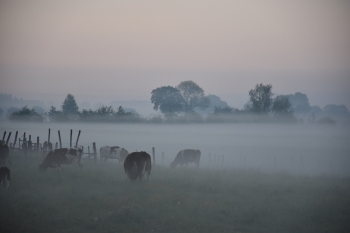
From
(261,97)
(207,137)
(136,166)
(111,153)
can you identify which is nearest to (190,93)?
(207,137)

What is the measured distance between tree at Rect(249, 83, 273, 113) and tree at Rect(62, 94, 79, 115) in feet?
122

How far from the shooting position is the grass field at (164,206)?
10.1 m

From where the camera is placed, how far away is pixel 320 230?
34.1ft

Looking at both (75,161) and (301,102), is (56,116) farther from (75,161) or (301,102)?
(301,102)

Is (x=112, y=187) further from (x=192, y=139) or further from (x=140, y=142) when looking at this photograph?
(x=192, y=139)

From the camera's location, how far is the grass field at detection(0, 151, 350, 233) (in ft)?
33.2

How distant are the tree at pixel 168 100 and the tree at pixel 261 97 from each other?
14.2m

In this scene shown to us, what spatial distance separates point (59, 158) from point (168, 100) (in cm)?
4242

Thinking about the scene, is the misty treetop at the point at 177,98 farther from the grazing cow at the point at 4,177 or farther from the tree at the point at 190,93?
the grazing cow at the point at 4,177

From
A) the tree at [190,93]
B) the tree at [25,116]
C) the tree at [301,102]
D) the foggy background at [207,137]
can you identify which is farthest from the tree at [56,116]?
the tree at [301,102]

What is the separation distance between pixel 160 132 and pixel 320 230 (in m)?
50.8

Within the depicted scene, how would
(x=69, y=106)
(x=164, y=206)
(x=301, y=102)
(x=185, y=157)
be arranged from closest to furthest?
1. (x=164, y=206)
2. (x=185, y=157)
3. (x=69, y=106)
4. (x=301, y=102)

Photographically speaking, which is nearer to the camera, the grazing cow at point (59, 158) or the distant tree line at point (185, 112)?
the grazing cow at point (59, 158)

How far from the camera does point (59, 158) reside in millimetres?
17141
